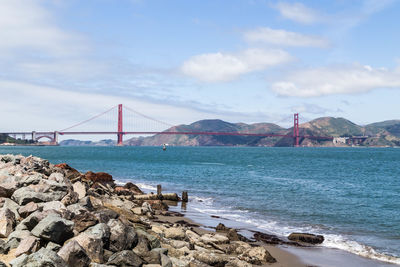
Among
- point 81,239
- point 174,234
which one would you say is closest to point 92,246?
point 81,239

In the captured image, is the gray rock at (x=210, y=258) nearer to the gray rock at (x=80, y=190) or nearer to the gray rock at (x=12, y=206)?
the gray rock at (x=80, y=190)

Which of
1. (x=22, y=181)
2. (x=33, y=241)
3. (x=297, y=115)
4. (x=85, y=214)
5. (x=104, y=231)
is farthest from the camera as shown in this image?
(x=297, y=115)

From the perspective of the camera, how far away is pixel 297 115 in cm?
19150

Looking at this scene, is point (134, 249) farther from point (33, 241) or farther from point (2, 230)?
point (2, 230)

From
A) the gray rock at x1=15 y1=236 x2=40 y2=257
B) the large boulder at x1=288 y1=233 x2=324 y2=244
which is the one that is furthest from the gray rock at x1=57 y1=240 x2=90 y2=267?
the large boulder at x1=288 y1=233 x2=324 y2=244

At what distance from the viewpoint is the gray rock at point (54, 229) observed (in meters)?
7.70

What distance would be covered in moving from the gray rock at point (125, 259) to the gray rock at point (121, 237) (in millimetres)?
427

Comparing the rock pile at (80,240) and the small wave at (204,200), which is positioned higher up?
the rock pile at (80,240)

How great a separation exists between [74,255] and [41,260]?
673mm

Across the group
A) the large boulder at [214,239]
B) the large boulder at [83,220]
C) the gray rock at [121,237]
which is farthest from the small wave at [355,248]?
the large boulder at [83,220]

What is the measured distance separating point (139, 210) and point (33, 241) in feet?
27.4

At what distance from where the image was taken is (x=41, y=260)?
658 cm

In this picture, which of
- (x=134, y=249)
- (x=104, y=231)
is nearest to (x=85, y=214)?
(x=104, y=231)

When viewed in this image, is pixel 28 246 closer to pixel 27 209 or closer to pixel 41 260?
pixel 41 260
